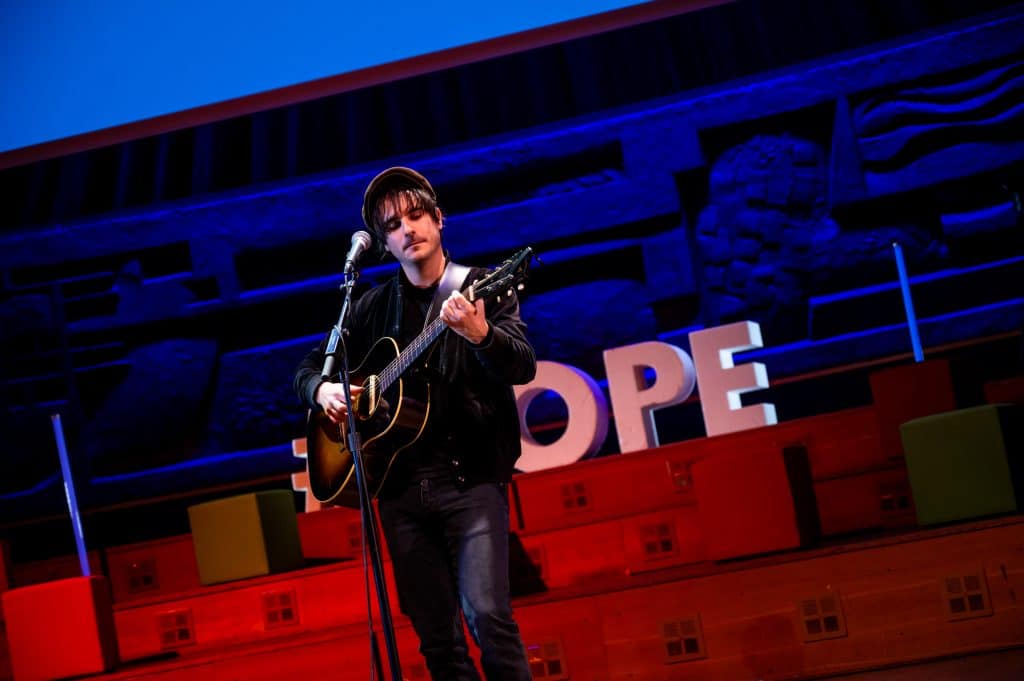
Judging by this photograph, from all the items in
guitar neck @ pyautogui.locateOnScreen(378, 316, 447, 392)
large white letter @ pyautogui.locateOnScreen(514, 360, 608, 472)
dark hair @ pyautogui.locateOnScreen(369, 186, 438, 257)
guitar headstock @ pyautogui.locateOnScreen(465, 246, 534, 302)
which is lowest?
large white letter @ pyautogui.locateOnScreen(514, 360, 608, 472)

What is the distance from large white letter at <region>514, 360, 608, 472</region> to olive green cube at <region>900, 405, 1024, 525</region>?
1226 millimetres

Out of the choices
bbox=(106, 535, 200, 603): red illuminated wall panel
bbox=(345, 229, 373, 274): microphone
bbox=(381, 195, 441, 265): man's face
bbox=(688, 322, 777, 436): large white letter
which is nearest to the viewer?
bbox=(345, 229, 373, 274): microphone

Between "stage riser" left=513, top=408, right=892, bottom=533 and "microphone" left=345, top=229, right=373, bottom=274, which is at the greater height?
"microphone" left=345, top=229, right=373, bottom=274

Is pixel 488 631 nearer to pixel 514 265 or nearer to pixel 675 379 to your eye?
pixel 514 265

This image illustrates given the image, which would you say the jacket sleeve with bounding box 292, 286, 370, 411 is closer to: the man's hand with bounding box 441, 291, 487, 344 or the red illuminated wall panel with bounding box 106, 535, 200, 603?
the man's hand with bounding box 441, 291, 487, 344

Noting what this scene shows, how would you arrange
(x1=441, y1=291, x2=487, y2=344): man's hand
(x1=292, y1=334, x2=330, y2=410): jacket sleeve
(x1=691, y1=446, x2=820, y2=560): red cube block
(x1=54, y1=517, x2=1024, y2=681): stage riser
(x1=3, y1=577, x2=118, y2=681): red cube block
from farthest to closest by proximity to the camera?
(x1=3, y1=577, x2=118, y2=681): red cube block, (x1=691, y1=446, x2=820, y2=560): red cube block, (x1=54, y1=517, x2=1024, y2=681): stage riser, (x1=292, y1=334, x2=330, y2=410): jacket sleeve, (x1=441, y1=291, x2=487, y2=344): man's hand

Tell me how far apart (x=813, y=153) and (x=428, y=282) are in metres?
2.53

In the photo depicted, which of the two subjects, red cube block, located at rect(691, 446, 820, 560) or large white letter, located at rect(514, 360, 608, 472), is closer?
red cube block, located at rect(691, 446, 820, 560)

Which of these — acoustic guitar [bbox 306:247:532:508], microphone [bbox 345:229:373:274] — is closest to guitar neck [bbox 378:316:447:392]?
acoustic guitar [bbox 306:247:532:508]

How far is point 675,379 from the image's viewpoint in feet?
14.0

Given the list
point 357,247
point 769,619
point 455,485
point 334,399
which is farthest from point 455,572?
point 769,619

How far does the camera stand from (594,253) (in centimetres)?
495

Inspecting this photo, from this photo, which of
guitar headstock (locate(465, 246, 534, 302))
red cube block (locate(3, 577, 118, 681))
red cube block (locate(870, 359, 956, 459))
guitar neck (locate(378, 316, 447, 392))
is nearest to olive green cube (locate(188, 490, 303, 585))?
red cube block (locate(3, 577, 118, 681))

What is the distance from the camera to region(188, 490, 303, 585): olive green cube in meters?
4.01
